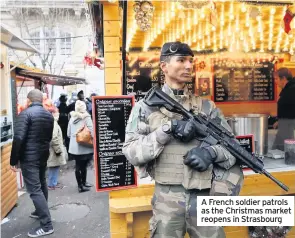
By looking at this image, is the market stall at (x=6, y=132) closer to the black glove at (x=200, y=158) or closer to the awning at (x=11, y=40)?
the awning at (x=11, y=40)

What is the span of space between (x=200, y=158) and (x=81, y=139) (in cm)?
414

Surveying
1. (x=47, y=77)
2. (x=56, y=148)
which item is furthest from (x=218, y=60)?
(x=47, y=77)

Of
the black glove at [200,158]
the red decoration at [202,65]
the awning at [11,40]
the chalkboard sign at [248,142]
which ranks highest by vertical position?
the awning at [11,40]

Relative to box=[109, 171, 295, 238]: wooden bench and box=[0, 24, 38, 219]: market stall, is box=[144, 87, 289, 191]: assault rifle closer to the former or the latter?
box=[109, 171, 295, 238]: wooden bench

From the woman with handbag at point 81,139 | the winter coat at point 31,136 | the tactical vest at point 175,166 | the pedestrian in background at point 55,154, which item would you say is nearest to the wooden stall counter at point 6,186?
the pedestrian in background at point 55,154

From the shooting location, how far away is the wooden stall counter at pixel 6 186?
4.97m

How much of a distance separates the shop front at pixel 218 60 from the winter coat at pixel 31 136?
1315 mm

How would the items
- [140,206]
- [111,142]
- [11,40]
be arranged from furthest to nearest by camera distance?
[11,40]
[111,142]
[140,206]

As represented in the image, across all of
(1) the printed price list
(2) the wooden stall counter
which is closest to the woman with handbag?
(2) the wooden stall counter

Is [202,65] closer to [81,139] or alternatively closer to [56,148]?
[81,139]

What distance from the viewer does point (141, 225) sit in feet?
10.9

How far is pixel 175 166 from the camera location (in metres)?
2.19

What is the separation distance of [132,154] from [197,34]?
4136 millimetres

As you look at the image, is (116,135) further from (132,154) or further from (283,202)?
(283,202)
